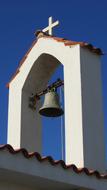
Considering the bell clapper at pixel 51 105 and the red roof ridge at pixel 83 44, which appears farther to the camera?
the bell clapper at pixel 51 105

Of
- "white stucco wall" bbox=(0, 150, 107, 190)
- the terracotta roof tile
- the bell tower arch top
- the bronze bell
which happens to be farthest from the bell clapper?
"white stucco wall" bbox=(0, 150, 107, 190)

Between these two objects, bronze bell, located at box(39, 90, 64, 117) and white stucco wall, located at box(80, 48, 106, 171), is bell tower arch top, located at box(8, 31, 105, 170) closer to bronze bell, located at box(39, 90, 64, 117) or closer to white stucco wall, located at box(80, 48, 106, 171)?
white stucco wall, located at box(80, 48, 106, 171)

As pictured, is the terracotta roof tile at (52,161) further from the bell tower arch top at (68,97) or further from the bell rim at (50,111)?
the bell rim at (50,111)

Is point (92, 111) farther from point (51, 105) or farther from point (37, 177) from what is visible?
point (37, 177)

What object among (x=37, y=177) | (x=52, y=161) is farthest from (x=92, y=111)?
(x=37, y=177)

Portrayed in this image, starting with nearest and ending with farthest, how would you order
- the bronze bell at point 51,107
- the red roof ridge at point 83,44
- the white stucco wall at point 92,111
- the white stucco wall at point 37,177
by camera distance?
the white stucco wall at point 37,177 → the white stucco wall at point 92,111 → the red roof ridge at point 83,44 → the bronze bell at point 51,107

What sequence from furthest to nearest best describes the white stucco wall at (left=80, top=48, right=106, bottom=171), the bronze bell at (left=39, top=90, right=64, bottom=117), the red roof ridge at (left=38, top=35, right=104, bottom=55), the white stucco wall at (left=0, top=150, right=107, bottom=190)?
the bronze bell at (left=39, top=90, right=64, bottom=117) < the red roof ridge at (left=38, top=35, right=104, bottom=55) < the white stucco wall at (left=80, top=48, right=106, bottom=171) < the white stucco wall at (left=0, top=150, right=107, bottom=190)

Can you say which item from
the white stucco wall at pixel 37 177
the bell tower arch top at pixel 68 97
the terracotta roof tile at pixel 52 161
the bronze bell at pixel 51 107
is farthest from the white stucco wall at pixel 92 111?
the bronze bell at pixel 51 107

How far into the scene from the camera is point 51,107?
868 centimetres

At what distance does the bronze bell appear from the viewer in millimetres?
8695

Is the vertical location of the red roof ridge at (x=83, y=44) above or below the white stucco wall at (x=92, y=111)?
above

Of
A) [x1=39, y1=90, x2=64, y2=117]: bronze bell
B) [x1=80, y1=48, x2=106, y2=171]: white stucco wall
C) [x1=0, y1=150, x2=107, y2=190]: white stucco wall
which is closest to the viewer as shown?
[x1=0, y1=150, x2=107, y2=190]: white stucco wall

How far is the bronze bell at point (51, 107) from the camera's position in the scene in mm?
8695

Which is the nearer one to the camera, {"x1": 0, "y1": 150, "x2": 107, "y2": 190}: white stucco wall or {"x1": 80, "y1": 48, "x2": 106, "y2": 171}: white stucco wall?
Result: {"x1": 0, "y1": 150, "x2": 107, "y2": 190}: white stucco wall
